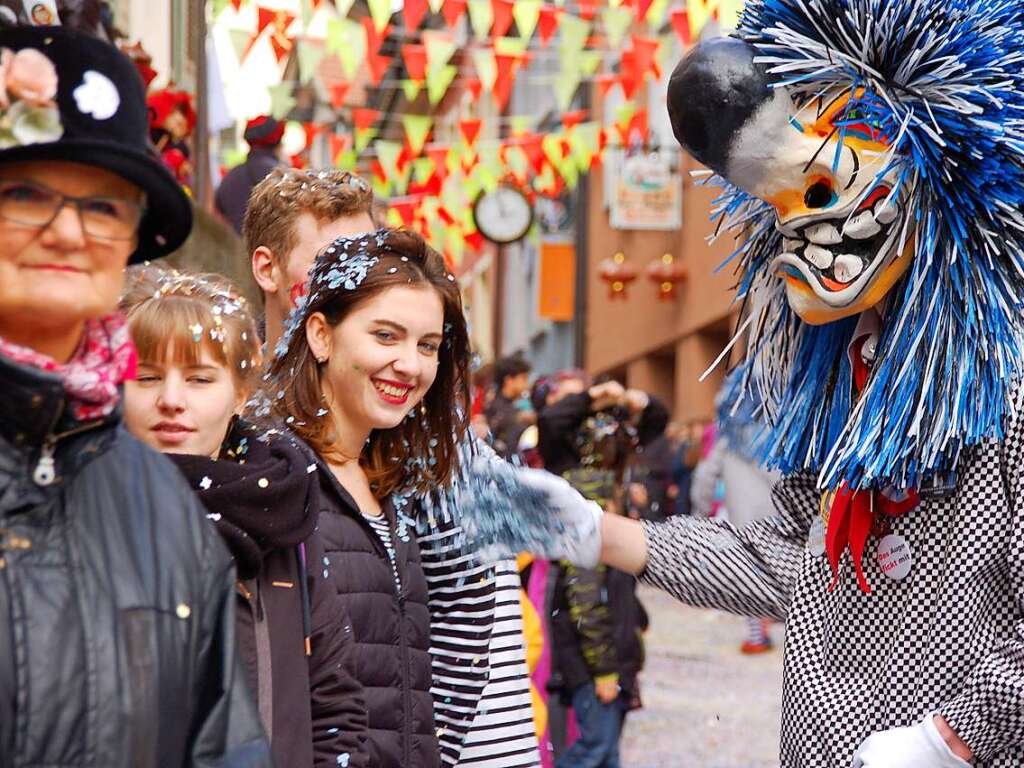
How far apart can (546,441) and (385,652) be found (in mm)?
3575

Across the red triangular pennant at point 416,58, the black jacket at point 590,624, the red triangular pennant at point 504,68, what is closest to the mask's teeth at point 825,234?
the black jacket at point 590,624

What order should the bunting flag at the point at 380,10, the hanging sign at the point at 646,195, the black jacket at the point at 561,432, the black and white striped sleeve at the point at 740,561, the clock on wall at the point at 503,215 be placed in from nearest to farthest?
the black and white striped sleeve at the point at 740,561 < the black jacket at the point at 561,432 < the bunting flag at the point at 380,10 < the clock on wall at the point at 503,215 < the hanging sign at the point at 646,195

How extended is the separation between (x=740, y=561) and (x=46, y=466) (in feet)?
5.91

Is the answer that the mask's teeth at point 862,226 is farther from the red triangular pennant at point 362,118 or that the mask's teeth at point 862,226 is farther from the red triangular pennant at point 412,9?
the red triangular pennant at point 362,118

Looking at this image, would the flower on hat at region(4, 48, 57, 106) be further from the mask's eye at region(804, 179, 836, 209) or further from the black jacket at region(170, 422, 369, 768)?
the mask's eye at region(804, 179, 836, 209)

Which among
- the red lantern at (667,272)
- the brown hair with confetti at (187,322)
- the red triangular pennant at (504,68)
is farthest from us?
the red lantern at (667,272)

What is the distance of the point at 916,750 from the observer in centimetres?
277

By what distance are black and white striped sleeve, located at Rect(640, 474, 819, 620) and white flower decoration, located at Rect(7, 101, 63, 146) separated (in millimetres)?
1806

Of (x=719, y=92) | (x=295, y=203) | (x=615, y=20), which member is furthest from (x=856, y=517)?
(x=615, y=20)

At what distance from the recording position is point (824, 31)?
3.09 m

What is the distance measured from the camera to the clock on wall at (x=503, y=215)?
57.1 ft

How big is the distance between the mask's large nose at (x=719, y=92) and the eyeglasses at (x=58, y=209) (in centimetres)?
145

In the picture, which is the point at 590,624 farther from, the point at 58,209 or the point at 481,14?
the point at 481,14

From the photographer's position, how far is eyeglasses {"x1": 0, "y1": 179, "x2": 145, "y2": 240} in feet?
5.91
